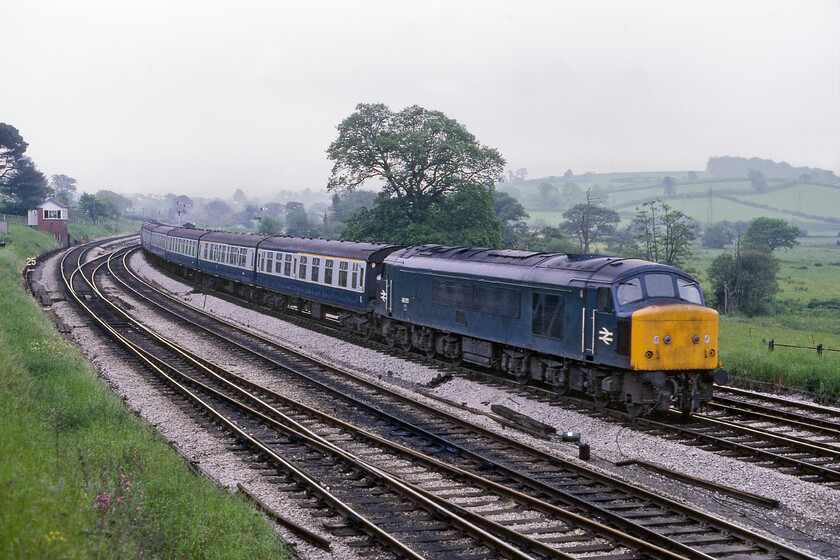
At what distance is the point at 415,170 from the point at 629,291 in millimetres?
38420

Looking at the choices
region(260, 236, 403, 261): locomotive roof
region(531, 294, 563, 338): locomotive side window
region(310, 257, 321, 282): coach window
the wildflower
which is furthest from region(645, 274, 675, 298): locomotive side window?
region(310, 257, 321, 282): coach window

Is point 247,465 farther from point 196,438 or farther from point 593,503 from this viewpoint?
point 593,503

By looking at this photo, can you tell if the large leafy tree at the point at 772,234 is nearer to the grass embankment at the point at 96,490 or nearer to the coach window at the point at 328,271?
the coach window at the point at 328,271

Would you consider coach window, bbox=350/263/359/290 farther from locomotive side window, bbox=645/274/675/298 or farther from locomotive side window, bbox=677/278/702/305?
locomotive side window, bbox=677/278/702/305

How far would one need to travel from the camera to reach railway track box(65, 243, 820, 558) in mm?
9461

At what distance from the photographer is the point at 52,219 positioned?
90.4 meters

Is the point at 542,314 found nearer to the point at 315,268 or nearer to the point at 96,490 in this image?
the point at 96,490

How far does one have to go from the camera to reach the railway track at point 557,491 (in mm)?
9461

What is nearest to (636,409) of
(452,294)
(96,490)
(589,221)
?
(452,294)

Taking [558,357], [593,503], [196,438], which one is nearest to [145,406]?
[196,438]

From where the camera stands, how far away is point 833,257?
101m

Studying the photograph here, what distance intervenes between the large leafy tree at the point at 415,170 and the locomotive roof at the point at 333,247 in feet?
51.8

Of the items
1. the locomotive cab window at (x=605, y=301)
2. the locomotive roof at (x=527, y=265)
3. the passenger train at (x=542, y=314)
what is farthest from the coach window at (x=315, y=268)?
the locomotive cab window at (x=605, y=301)

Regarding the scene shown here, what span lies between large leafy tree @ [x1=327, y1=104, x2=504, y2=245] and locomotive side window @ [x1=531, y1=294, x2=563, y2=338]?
31.8 m
